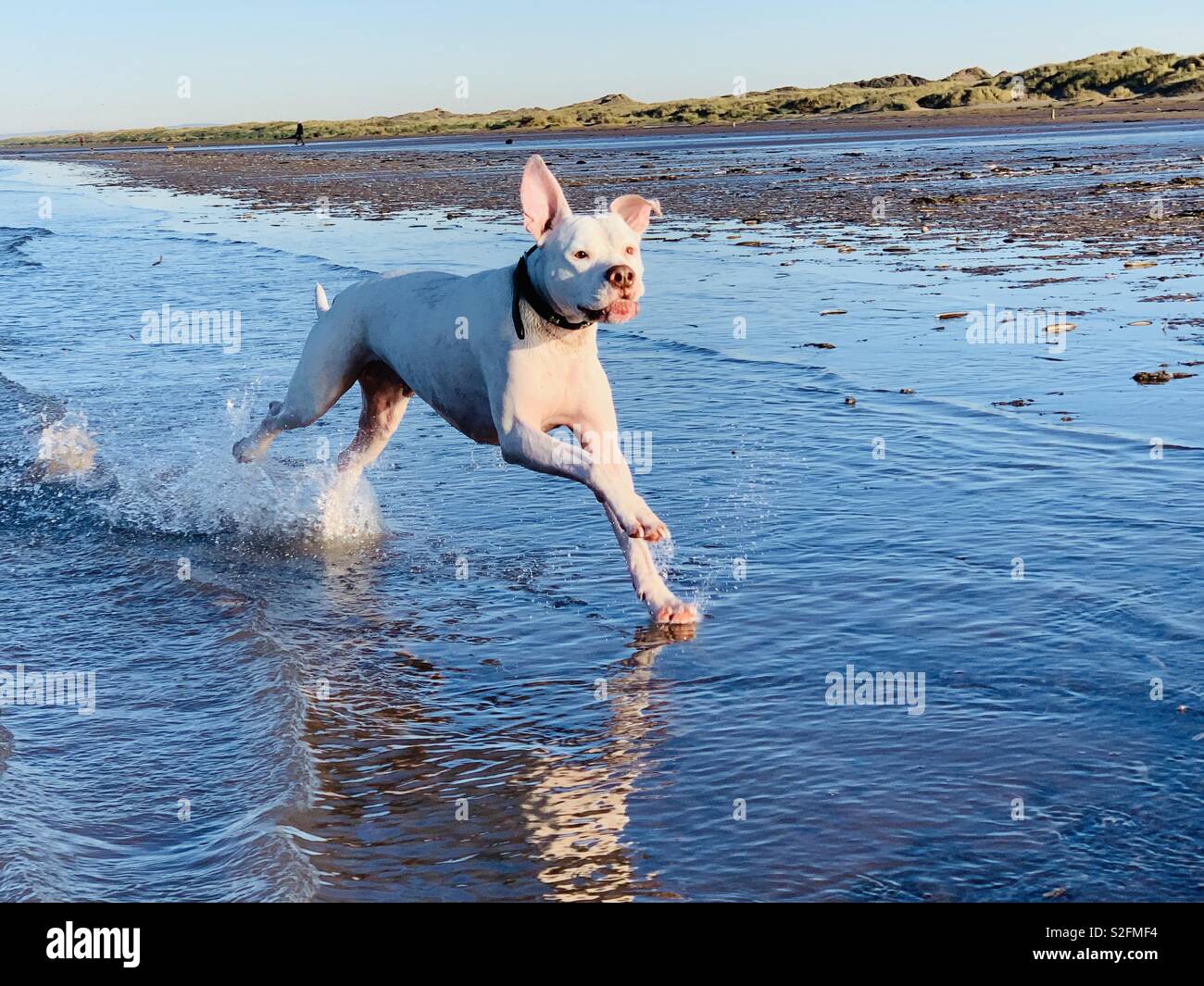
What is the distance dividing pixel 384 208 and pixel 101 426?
23.9 m

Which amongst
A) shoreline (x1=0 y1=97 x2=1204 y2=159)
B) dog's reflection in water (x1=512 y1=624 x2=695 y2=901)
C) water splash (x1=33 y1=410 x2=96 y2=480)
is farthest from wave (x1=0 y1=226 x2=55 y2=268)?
shoreline (x1=0 y1=97 x2=1204 y2=159)

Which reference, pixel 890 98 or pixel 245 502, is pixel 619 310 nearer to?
pixel 245 502

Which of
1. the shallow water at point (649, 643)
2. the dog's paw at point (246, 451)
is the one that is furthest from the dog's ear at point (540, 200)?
the dog's paw at point (246, 451)

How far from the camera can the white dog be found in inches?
245

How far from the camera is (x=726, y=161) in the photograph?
5106 cm

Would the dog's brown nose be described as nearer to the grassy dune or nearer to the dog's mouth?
the dog's mouth

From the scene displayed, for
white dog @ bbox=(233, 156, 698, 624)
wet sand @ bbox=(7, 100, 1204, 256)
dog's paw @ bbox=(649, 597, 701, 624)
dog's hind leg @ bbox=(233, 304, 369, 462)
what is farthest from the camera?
wet sand @ bbox=(7, 100, 1204, 256)

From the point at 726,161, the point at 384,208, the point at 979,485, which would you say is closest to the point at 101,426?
the point at 979,485

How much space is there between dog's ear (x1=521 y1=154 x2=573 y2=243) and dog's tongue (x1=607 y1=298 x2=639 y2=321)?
498 mm

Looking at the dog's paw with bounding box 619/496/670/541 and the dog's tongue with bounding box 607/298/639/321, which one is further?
the dog's paw with bounding box 619/496/670/541

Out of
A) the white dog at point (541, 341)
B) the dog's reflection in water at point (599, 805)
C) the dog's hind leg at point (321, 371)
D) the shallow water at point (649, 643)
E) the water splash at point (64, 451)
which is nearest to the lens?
the dog's reflection in water at point (599, 805)

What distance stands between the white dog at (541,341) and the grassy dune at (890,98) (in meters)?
87.9

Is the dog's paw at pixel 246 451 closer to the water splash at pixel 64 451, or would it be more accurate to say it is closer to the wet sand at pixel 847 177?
the water splash at pixel 64 451

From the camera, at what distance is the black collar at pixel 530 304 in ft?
21.5
